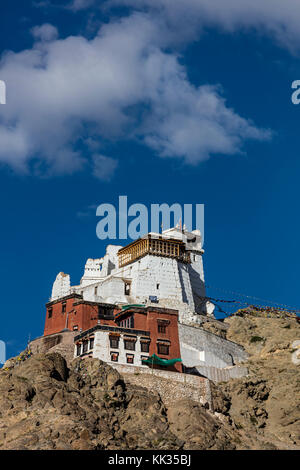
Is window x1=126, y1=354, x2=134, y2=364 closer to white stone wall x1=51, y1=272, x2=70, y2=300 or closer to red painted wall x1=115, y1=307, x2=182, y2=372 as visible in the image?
red painted wall x1=115, y1=307, x2=182, y2=372

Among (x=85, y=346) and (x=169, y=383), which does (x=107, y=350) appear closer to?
(x=85, y=346)

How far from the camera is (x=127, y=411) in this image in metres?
72.6

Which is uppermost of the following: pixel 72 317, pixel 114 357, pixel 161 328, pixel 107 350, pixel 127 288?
pixel 127 288

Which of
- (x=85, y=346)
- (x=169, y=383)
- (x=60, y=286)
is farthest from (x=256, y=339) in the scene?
(x=60, y=286)

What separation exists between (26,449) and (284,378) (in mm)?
39952

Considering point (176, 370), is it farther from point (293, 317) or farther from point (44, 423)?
point (293, 317)

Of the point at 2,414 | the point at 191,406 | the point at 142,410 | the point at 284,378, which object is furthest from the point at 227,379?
the point at 2,414

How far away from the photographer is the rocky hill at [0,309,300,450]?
212 feet

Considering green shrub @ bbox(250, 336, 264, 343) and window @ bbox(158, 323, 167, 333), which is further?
green shrub @ bbox(250, 336, 264, 343)

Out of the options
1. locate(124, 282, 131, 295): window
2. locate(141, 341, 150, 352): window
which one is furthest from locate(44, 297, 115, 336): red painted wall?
locate(124, 282, 131, 295): window

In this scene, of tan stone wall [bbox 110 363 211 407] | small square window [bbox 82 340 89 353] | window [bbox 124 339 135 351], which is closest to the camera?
tan stone wall [bbox 110 363 211 407]

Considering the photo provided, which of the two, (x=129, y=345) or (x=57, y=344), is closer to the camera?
(x=129, y=345)
